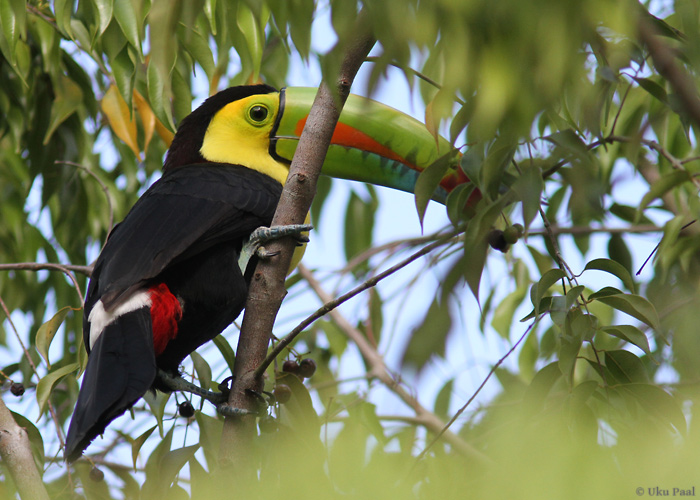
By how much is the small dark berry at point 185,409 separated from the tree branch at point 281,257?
43 centimetres

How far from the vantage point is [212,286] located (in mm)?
2295

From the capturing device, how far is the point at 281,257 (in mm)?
2068

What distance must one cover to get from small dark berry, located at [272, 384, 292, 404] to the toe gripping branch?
4 cm

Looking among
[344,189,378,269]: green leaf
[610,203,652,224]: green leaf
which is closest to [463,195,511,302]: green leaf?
[610,203,652,224]: green leaf

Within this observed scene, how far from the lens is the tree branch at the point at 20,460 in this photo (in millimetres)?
1783

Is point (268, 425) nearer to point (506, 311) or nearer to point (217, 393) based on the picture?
point (217, 393)

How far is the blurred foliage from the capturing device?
903 mm

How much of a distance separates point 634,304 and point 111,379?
122 centimetres

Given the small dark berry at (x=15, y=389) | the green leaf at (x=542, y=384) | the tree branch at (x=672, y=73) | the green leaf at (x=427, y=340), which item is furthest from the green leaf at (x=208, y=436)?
the tree branch at (x=672, y=73)

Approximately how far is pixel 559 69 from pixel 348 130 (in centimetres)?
195

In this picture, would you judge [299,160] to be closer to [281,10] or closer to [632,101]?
[281,10]

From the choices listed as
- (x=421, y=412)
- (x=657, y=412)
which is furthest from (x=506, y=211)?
(x=421, y=412)

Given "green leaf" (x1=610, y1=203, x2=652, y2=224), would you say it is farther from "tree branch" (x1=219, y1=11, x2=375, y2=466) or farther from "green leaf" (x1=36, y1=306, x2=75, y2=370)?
"green leaf" (x1=36, y1=306, x2=75, y2=370)

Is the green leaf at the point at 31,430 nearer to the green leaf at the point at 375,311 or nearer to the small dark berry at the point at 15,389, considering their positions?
the small dark berry at the point at 15,389
